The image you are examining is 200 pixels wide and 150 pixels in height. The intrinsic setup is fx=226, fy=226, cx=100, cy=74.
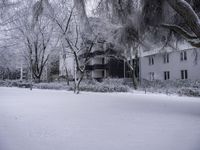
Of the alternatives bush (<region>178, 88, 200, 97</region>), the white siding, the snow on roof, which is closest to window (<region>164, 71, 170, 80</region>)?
the white siding

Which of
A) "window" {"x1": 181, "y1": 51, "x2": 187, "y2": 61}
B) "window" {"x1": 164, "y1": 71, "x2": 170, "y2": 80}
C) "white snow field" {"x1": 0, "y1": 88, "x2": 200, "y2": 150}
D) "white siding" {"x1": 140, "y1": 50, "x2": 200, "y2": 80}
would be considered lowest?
"white snow field" {"x1": 0, "y1": 88, "x2": 200, "y2": 150}

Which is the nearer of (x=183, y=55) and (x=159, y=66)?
(x=183, y=55)

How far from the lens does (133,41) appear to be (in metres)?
11.0

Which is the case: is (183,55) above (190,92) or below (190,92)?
above

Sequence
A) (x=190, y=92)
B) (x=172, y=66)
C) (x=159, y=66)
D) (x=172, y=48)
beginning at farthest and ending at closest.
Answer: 1. (x=159, y=66)
2. (x=172, y=66)
3. (x=190, y=92)
4. (x=172, y=48)

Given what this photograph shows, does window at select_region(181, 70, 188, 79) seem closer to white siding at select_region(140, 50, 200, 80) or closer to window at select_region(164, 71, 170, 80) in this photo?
white siding at select_region(140, 50, 200, 80)

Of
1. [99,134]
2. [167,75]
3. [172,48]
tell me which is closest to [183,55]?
[167,75]

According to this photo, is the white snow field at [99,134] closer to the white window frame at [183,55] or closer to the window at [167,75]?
the white window frame at [183,55]

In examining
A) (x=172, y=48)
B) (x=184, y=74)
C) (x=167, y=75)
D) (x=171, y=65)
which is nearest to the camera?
(x=172, y=48)

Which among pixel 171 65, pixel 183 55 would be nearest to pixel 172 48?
pixel 183 55

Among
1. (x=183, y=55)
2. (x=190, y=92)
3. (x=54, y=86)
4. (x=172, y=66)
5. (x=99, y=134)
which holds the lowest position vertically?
(x=99, y=134)

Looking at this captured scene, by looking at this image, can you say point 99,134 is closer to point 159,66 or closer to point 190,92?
point 190,92

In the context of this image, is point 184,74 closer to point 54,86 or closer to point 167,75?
point 167,75

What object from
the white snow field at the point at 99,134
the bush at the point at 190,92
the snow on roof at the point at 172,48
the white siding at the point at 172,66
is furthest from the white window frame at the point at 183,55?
the white snow field at the point at 99,134
